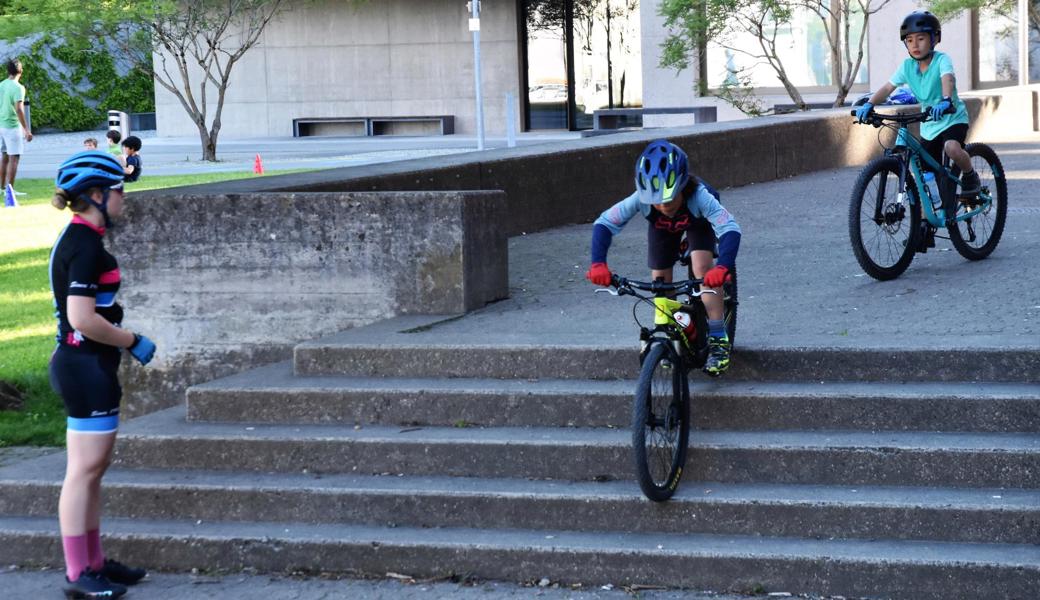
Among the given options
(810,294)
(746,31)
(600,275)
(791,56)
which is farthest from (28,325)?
(791,56)

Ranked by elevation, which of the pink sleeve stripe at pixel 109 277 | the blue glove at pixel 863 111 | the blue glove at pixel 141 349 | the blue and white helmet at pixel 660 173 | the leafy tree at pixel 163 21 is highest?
the leafy tree at pixel 163 21

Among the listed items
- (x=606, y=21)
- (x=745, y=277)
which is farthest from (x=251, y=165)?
(x=745, y=277)

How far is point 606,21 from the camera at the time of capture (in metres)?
39.8

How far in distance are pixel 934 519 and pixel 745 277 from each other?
13.2 feet

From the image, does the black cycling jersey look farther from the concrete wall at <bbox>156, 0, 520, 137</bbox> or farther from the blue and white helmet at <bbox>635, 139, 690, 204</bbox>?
the concrete wall at <bbox>156, 0, 520, 137</bbox>

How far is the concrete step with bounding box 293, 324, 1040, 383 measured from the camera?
6586mm

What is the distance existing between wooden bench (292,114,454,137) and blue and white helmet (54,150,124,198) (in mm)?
35847

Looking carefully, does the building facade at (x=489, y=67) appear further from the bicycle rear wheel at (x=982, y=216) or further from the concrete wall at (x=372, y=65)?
the bicycle rear wheel at (x=982, y=216)

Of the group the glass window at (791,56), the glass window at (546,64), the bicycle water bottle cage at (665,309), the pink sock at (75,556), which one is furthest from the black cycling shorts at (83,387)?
the glass window at (546,64)

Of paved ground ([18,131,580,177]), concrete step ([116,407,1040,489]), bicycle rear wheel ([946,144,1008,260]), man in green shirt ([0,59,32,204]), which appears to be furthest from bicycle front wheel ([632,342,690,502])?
paved ground ([18,131,580,177])

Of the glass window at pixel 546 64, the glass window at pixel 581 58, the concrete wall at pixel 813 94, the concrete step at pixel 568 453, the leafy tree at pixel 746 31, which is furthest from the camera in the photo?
the glass window at pixel 546 64

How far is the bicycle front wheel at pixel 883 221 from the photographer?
873 cm

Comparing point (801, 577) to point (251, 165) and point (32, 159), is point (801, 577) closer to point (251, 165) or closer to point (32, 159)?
point (251, 165)

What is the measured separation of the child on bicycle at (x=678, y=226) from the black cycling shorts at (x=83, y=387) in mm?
2026
